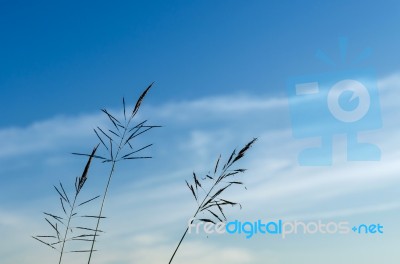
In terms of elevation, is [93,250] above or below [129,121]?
below

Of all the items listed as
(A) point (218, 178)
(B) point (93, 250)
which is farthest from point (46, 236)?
(A) point (218, 178)

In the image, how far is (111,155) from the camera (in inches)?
183

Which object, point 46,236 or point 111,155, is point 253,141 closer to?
point 111,155

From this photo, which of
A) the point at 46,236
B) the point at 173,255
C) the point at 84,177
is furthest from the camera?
the point at 46,236

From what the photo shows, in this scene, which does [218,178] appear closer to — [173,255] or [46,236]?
[173,255]

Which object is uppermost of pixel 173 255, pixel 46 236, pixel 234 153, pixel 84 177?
pixel 234 153

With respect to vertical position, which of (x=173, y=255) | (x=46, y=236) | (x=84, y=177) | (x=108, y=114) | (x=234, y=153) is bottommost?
(x=173, y=255)

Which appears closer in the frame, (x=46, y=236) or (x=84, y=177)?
(x=84, y=177)

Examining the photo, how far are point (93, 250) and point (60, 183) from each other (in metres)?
0.88

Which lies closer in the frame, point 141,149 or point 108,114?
point 141,149

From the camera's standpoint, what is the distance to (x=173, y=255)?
4176mm

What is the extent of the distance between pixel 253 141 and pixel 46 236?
2.02m

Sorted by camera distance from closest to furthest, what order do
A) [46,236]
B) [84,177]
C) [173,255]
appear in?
[173,255], [84,177], [46,236]

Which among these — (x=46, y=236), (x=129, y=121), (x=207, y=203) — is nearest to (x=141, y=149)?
(x=129, y=121)
